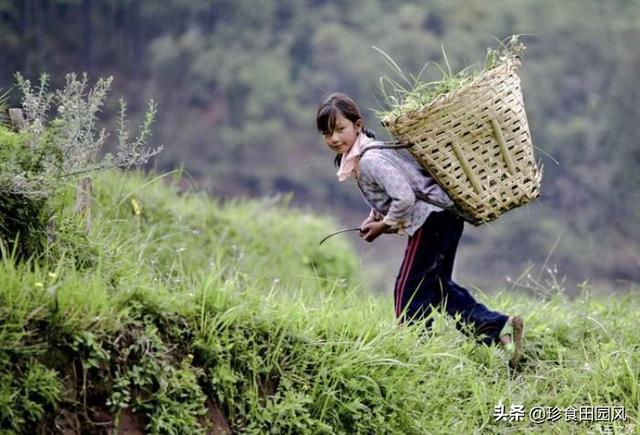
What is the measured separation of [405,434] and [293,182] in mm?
19344

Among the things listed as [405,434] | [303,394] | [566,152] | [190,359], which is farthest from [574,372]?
[566,152]

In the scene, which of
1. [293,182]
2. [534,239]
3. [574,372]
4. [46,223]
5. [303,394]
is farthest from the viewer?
[293,182]

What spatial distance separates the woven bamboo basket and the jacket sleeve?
118 mm

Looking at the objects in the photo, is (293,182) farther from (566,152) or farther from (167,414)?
(167,414)

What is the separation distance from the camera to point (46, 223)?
373 cm

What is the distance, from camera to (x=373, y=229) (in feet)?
13.3

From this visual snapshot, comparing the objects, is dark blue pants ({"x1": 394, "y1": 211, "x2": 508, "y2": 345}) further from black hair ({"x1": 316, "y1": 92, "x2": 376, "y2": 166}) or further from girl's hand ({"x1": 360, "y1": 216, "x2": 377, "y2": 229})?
black hair ({"x1": 316, "y1": 92, "x2": 376, "y2": 166})

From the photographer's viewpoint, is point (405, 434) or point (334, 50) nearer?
point (405, 434)

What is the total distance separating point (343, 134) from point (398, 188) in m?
0.35

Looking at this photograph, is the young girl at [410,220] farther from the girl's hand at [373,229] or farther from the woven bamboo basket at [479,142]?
the woven bamboo basket at [479,142]

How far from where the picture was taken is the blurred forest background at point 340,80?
66.4 feet

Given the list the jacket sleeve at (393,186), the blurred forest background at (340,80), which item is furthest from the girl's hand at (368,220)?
the blurred forest background at (340,80)

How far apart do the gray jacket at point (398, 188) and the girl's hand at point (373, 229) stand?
0.03 metres

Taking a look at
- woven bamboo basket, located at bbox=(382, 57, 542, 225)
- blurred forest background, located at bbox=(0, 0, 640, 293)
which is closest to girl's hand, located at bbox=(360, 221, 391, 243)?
woven bamboo basket, located at bbox=(382, 57, 542, 225)
